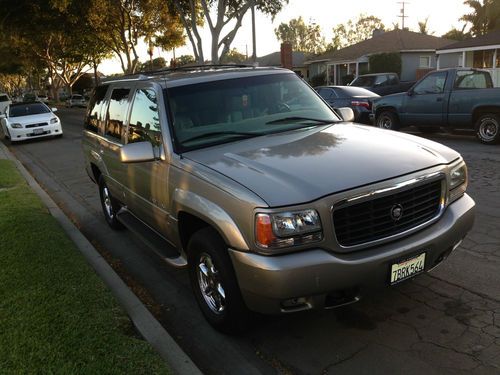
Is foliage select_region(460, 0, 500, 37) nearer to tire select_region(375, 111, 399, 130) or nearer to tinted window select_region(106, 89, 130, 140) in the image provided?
tire select_region(375, 111, 399, 130)

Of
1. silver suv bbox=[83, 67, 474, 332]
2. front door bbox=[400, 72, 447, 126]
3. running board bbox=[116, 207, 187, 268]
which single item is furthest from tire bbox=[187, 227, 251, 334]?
front door bbox=[400, 72, 447, 126]

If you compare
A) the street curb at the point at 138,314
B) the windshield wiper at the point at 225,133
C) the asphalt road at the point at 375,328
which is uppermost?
the windshield wiper at the point at 225,133

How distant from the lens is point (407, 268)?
329cm

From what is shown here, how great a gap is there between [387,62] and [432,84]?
2609cm

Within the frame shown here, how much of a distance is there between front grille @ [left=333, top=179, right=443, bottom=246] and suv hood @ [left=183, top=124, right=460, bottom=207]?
0.46ft

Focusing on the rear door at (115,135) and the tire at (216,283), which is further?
the rear door at (115,135)

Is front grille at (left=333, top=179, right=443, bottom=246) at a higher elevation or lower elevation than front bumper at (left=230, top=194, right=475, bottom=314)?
higher

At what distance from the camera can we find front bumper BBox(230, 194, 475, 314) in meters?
2.97

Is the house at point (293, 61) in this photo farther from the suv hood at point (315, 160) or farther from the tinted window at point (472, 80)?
the suv hood at point (315, 160)

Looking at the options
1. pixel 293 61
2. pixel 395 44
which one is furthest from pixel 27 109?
pixel 293 61

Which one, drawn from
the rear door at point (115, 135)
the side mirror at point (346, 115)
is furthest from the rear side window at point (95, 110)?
the side mirror at point (346, 115)

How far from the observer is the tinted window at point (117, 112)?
530 centimetres

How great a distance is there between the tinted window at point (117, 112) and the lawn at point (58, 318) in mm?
1368

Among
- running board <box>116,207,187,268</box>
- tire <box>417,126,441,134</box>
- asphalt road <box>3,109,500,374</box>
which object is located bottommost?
asphalt road <box>3,109,500,374</box>
